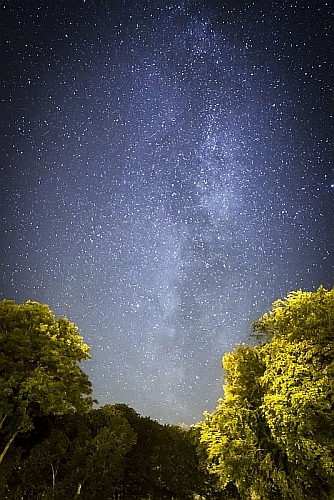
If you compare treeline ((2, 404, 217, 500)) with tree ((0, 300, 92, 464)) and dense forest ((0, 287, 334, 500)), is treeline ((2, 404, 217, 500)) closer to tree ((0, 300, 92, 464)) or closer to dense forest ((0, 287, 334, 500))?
dense forest ((0, 287, 334, 500))

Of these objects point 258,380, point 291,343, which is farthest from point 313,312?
point 258,380

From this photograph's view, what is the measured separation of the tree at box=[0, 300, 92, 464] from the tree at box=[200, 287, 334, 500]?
8.99m

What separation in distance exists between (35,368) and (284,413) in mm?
14981

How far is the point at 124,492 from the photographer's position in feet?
106

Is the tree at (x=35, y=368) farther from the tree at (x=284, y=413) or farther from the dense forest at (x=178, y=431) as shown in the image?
the tree at (x=284, y=413)

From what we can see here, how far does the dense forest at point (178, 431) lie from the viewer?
2100cm

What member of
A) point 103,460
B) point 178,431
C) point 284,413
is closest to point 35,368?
point 103,460

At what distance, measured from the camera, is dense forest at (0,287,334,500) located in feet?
68.9

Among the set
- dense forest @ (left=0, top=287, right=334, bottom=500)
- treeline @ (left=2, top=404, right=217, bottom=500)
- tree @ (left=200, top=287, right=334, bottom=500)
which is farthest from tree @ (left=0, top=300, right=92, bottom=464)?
tree @ (left=200, top=287, right=334, bottom=500)

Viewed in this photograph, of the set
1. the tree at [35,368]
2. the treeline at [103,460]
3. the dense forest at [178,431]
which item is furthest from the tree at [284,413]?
the tree at [35,368]

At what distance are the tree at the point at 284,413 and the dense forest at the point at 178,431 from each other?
0.06m

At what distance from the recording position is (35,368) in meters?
27.0

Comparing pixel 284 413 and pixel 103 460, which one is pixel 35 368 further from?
pixel 284 413

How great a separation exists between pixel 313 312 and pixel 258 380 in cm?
471
